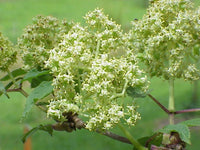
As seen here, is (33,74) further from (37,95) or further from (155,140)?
(155,140)

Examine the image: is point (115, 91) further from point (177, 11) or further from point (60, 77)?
point (177, 11)

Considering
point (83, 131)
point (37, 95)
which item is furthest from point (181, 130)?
point (83, 131)

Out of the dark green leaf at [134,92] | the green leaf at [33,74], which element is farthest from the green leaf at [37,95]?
the dark green leaf at [134,92]

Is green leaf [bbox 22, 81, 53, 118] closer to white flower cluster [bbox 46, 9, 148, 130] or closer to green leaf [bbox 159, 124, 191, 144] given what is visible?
white flower cluster [bbox 46, 9, 148, 130]

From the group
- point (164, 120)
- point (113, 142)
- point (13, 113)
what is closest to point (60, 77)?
point (113, 142)

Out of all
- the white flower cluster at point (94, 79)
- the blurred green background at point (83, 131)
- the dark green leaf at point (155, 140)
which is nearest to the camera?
the white flower cluster at point (94, 79)

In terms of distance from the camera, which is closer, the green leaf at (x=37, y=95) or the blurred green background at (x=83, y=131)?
the green leaf at (x=37, y=95)

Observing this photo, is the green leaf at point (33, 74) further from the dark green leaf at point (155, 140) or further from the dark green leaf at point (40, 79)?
the dark green leaf at point (155, 140)
